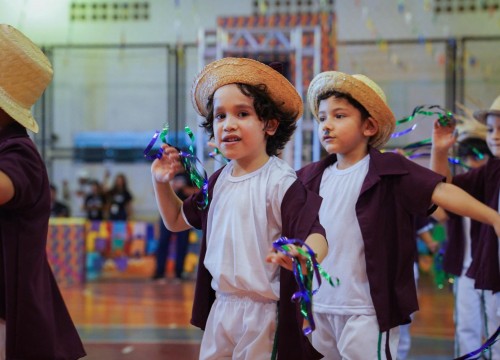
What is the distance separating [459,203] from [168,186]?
1.03 m

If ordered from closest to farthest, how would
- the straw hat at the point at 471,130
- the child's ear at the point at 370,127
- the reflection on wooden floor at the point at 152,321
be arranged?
the child's ear at the point at 370,127 < the straw hat at the point at 471,130 < the reflection on wooden floor at the point at 152,321

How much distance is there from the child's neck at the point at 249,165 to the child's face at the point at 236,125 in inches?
0.7

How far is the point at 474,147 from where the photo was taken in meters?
4.74

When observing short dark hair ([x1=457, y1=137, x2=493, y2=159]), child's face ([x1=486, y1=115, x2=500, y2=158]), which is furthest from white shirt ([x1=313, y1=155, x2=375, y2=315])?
short dark hair ([x1=457, y1=137, x2=493, y2=159])

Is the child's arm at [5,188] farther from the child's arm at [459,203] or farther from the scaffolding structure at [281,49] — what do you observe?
the scaffolding structure at [281,49]

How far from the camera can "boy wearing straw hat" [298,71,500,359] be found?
2.96 meters

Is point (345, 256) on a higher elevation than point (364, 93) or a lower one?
lower

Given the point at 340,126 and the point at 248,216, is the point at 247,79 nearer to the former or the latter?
the point at 248,216

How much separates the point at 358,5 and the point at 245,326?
10.2 meters

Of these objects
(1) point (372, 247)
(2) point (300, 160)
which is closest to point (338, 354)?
(1) point (372, 247)

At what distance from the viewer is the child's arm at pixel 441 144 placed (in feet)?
11.1

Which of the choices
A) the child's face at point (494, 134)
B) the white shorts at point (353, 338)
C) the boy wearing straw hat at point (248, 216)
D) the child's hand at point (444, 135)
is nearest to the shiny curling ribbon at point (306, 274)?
the boy wearing straw hat at point (248, 216)

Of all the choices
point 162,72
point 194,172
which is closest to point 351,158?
point 194,172

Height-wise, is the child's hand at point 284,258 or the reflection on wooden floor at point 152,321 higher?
the child's hand at point 284,258
